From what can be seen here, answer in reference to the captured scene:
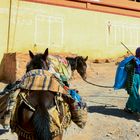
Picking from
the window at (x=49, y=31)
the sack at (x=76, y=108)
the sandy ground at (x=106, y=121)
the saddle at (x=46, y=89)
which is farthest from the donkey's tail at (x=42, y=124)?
the window at (x=49, y=31)

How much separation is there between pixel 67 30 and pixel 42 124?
14765 mm

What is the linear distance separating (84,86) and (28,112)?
9914 mm

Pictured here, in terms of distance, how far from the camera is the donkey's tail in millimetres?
4297

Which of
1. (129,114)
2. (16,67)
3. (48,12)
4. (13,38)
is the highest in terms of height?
(48,12)

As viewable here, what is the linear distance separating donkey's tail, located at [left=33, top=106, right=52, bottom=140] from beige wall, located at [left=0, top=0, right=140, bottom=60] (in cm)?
1276

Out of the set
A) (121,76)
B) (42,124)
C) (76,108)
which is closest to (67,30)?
(121,76)

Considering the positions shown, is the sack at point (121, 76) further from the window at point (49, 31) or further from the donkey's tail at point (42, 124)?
the window at point (49, 31)

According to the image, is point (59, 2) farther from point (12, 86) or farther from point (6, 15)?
point (12, 86)

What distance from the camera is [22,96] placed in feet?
15.2

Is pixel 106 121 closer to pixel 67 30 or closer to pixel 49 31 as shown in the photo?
pixel 49 31

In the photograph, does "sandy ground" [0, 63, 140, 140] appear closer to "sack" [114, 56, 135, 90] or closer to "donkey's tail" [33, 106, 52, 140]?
"sack" [114, 56, 135, 90]

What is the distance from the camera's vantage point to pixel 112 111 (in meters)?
9.78

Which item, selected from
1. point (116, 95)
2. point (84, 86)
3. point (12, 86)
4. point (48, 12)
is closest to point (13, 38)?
point (48, 12)

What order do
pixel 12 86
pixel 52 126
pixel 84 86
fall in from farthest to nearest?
pixel 84 86
pixel 12 86
pixel 52 126
